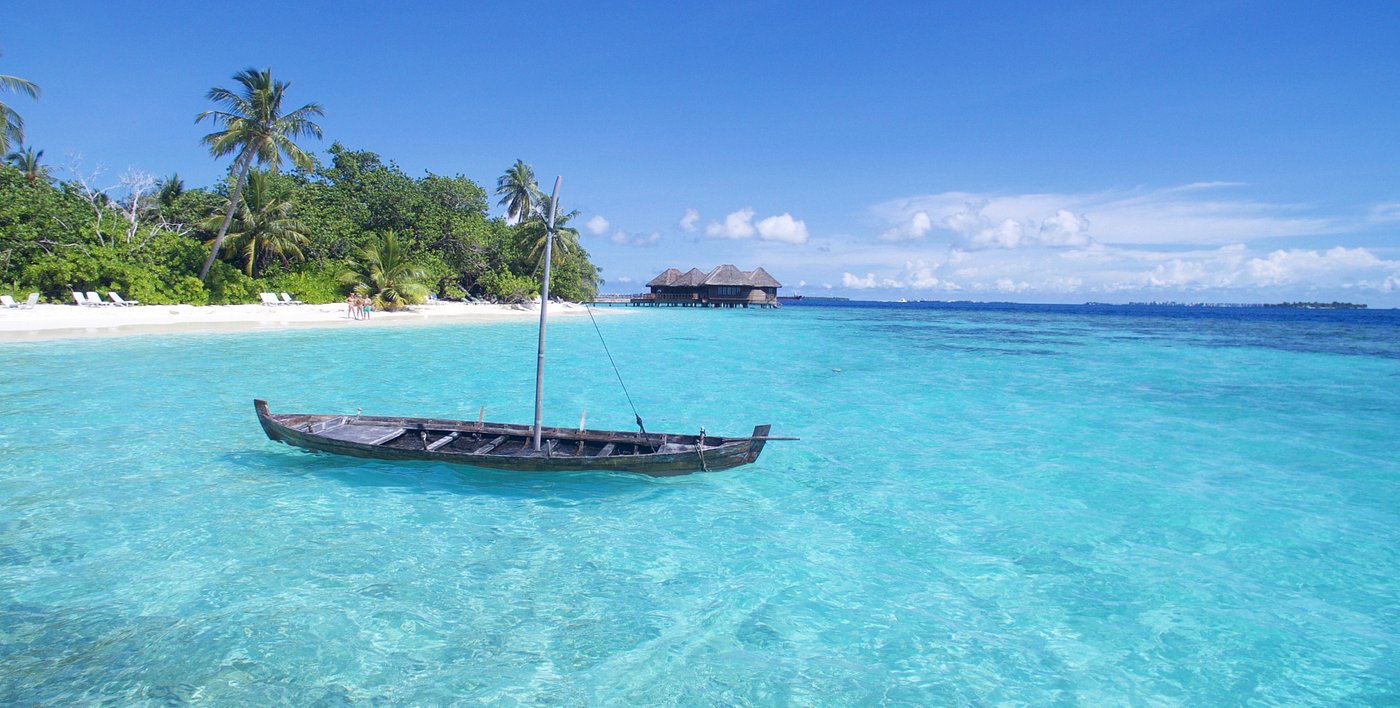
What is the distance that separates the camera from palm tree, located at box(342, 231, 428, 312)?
34156 mm

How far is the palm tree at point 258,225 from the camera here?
98.9ft

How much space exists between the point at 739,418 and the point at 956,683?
869cm

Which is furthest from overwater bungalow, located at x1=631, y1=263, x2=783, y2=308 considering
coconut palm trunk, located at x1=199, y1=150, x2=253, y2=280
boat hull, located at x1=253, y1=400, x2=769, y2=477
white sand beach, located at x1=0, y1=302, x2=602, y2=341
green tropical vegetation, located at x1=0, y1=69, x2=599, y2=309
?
boat hull, located at x1=253, y1=400, x2=769, y2=477

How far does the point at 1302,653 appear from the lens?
4.87m

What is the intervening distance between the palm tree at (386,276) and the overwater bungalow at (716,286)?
123ft

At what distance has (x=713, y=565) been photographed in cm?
Result: 613

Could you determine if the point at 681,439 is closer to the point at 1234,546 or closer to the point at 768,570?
the point at 768,570

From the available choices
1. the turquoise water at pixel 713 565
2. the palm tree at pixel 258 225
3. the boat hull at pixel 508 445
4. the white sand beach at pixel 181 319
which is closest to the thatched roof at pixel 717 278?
the white sand beach at pixel 181 319

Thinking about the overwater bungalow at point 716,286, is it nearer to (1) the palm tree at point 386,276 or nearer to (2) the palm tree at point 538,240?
(2) the palm tree at point 538,240

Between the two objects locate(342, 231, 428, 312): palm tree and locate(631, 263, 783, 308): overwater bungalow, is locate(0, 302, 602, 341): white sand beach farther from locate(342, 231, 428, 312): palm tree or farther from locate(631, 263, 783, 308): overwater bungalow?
locate(631, 263, 783, 308): overwater bungalow

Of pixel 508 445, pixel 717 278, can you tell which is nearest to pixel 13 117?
pixel 508 445

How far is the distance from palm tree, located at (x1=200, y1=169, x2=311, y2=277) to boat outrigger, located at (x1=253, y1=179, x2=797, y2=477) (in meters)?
27.1

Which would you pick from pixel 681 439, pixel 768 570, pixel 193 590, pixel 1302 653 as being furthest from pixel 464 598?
pixel 1302 653

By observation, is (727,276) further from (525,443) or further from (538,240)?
(525,443)
